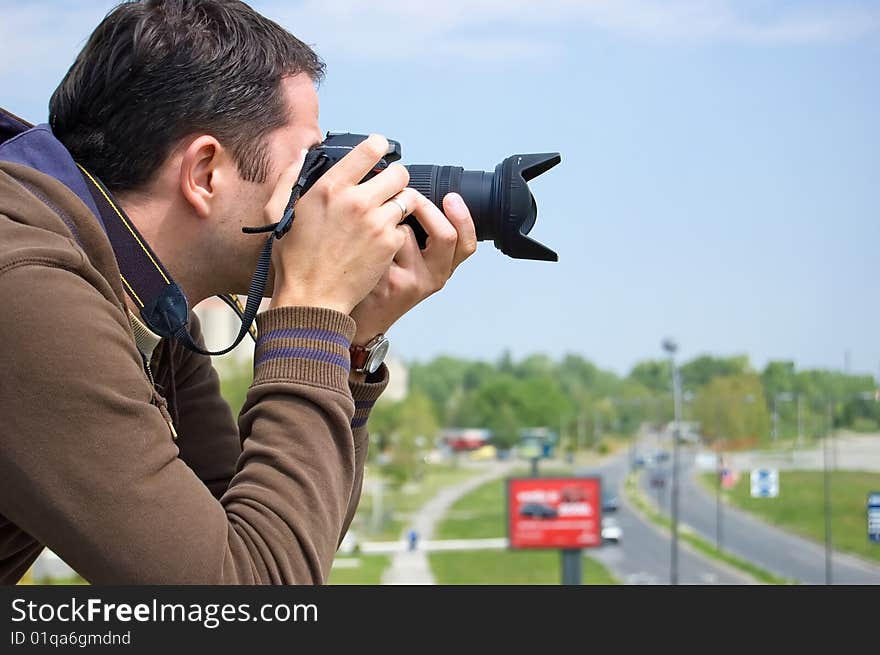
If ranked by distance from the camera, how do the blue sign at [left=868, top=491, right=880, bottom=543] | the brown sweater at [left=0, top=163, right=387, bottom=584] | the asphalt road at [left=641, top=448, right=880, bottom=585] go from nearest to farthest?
the brown sweater at [left=0, top=163, right=387, bottom=584] → the blue sign at [left=868, top=491, right=880, bottom=543] → the asphalt road at [left=641, top=448, right=880, bottom=585]

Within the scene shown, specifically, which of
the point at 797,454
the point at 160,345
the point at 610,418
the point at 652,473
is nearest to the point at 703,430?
the point at 797,454

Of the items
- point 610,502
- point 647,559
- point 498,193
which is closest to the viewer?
point 498,193

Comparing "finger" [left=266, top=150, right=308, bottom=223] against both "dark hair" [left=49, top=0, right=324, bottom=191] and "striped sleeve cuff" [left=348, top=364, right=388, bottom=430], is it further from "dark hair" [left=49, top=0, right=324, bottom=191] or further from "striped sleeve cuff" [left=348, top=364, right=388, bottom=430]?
"striped sleeve cuff" [left=348, top=364, right=388, bottom=430]

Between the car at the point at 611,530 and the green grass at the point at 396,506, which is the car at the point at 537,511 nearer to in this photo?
the green grass at the point at 396,506

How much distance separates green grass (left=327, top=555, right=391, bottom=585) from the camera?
119 feet

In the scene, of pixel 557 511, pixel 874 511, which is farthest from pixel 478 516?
pixel 874 511

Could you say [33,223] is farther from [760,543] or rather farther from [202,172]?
[760,543]

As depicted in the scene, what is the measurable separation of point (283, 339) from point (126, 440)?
0.24 metres

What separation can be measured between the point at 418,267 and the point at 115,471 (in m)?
0.55

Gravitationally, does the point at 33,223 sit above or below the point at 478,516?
above

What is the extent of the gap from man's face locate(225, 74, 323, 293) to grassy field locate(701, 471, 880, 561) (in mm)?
34831

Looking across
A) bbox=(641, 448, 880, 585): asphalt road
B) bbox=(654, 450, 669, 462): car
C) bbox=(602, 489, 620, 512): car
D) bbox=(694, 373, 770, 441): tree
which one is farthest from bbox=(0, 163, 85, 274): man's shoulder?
bbox=(602, 489, 620, 512): car

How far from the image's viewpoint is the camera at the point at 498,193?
1.58 m

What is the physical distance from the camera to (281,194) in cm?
143
